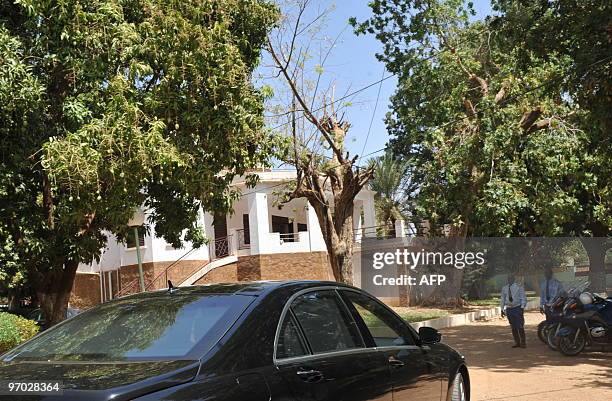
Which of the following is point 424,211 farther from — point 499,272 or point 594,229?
point 594,229

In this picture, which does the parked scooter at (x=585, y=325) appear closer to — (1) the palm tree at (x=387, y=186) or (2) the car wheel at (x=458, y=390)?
(2) the car wheel at (x=458, y=390)

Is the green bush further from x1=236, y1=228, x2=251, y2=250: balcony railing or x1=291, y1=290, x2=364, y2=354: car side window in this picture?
x1=236, y1=228, x2=251, y2=250: balcony railing

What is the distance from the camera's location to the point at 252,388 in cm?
330

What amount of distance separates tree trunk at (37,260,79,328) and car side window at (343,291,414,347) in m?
9.35

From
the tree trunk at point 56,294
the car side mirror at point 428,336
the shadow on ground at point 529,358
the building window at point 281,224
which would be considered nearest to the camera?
the car side mirror at point 428,336

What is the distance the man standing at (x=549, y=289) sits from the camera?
13489mm

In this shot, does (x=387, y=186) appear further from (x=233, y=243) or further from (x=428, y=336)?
(x=428, y=336)

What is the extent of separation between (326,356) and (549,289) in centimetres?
1084

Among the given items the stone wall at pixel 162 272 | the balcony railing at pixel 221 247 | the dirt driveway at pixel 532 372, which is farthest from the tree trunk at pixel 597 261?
the stone wall at pixel 162 272

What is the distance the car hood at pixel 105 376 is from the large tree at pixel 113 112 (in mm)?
6494

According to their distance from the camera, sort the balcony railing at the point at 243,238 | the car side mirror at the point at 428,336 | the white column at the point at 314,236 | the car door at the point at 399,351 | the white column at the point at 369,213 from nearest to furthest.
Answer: the car door at the point at 399,351
the car side mirror at the point at 428,336
the white column at the point at 314,236
the balcony railing at the point at 243,238
the white column at the point at 369,213

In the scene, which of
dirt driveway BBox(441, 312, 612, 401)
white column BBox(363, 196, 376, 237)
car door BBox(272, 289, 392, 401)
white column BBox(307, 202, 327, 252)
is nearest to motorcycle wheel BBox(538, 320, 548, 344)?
dirt driveway BBox(441, 312, 612, 401)

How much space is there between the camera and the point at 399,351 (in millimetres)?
4902

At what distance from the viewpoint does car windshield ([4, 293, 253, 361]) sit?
3.45 meters
